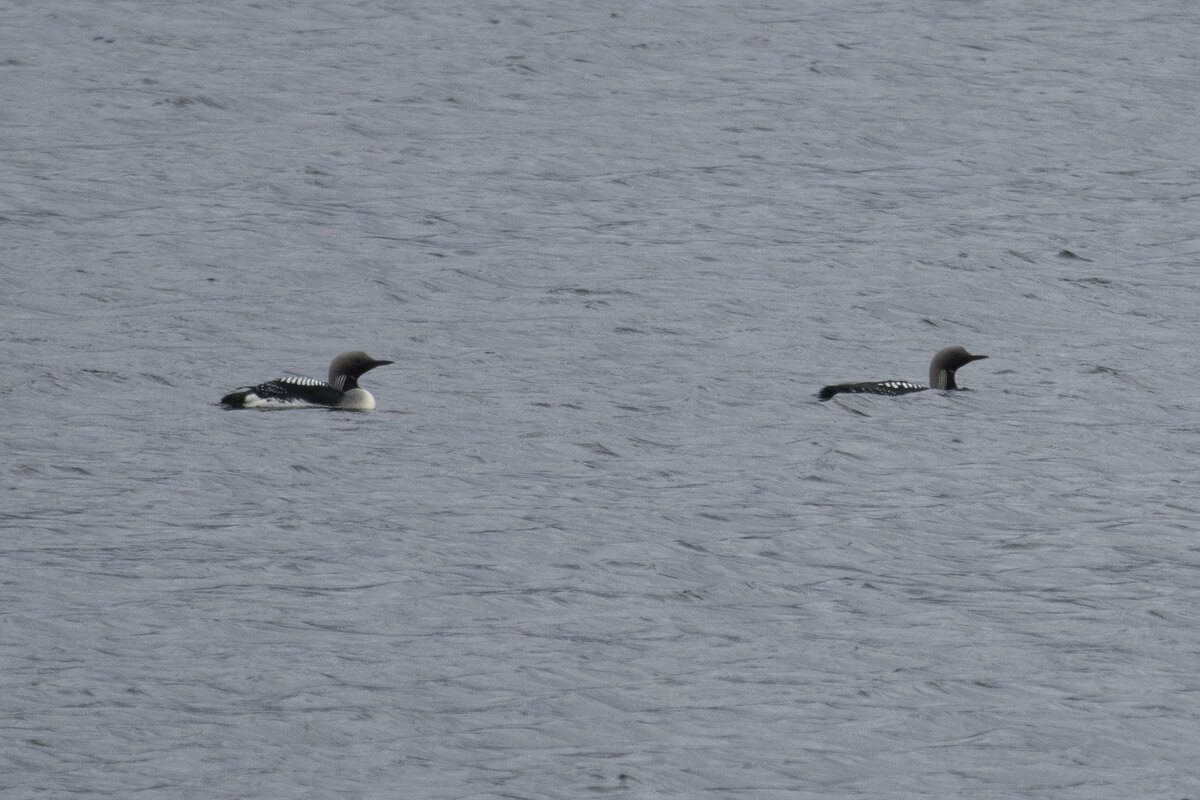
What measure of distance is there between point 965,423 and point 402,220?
9901 mm

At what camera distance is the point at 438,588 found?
47.9 feet

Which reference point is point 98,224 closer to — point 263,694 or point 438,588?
point 438,588

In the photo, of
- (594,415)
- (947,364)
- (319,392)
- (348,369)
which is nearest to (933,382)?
(947,364)

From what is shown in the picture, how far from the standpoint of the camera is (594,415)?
19.2 metres

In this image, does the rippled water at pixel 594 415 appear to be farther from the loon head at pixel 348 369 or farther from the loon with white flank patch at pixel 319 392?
the loon head at pixel 348 369

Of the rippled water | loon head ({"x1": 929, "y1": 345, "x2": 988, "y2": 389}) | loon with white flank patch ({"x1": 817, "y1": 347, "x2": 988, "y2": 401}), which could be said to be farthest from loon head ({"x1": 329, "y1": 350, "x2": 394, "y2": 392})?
loon head ({"x1": 929, "y1": 345, "x2": 988, "y2": 389})

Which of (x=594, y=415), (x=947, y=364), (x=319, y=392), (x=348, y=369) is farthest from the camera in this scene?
Result: (x=947, y=364)

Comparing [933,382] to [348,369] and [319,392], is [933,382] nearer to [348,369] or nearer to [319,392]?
[348,369]

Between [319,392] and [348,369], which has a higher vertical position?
[348,369]

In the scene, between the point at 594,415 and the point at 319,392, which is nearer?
the point at 594,415

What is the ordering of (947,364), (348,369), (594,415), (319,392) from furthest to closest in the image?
(947,364) → (348,369) → (319,392) → (594,415)

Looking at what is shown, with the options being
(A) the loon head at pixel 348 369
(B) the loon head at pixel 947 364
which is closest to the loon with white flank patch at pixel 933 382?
(B) the loon head at pixel 947 364

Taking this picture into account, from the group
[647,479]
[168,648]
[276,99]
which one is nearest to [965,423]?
[647,479]

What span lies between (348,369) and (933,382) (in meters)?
5.62
